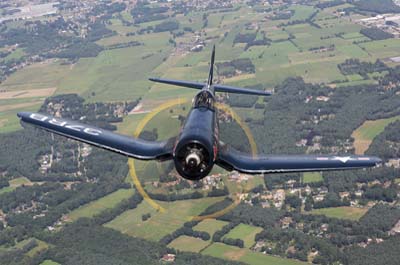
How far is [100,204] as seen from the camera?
130 m

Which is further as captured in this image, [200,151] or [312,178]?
[312,178]

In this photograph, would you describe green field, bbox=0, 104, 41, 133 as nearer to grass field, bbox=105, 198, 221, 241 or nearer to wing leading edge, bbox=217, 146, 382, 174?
grass field, bbox=105, 198, 221, 241

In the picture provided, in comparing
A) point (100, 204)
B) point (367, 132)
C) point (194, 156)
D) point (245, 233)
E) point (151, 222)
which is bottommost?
point (367, 132)

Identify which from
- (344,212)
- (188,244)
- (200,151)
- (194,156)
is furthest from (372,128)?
(194,156)

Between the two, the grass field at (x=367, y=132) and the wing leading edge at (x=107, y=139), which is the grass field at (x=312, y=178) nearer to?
the grass field at (x=367, y=132)

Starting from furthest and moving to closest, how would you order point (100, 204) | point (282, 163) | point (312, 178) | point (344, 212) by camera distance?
point (312, 178)
point (100, 204)
point (344, 212)
point (282, 163)

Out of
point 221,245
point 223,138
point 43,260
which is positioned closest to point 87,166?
point 43,260

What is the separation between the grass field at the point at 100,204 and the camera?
127 m

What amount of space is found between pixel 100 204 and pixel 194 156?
90.9 metres

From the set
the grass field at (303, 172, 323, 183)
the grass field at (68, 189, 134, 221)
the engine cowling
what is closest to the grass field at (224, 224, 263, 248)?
the grass field at (303, 172, 323, 183)

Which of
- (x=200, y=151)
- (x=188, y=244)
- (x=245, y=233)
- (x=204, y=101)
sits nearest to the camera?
(x=200, y=151)

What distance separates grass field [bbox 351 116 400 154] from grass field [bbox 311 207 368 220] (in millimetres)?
26031

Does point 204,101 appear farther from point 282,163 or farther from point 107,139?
point 107,139

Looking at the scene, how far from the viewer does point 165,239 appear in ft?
366
